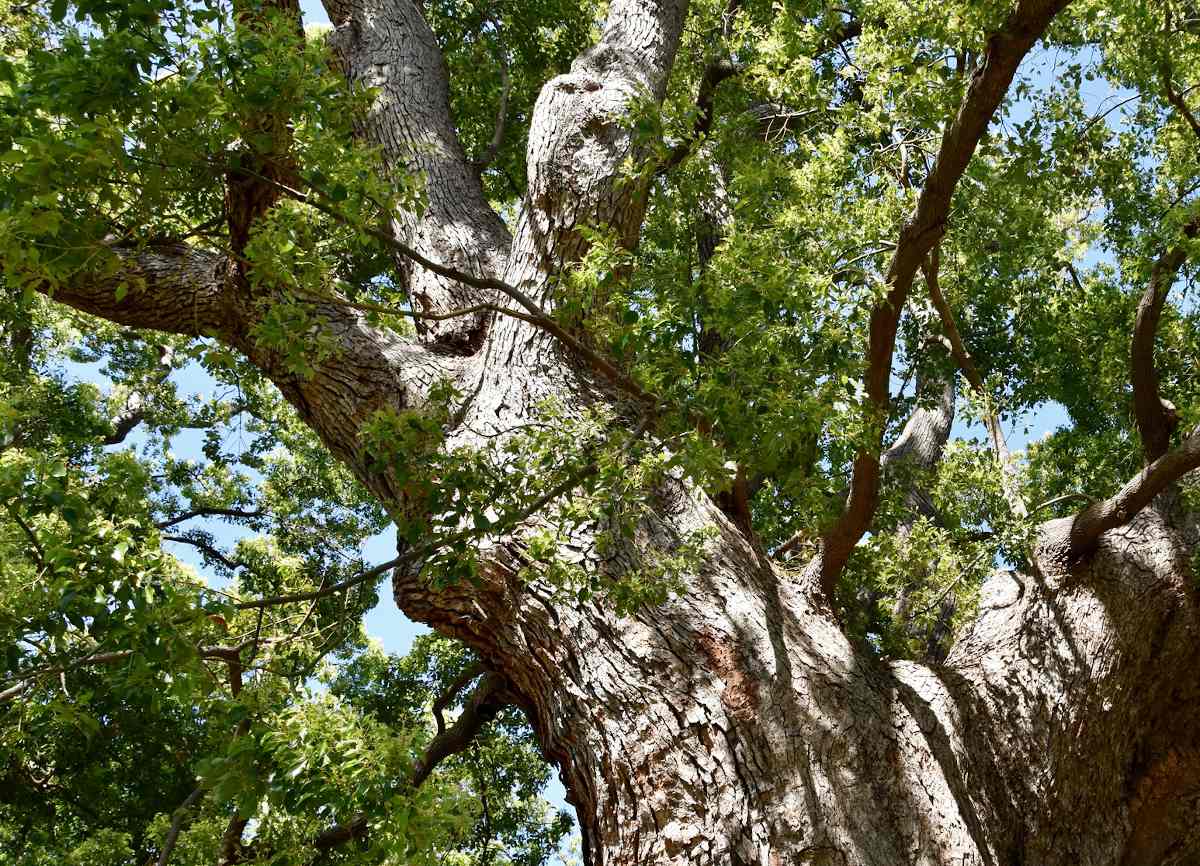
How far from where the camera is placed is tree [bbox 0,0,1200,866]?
11.0 feet

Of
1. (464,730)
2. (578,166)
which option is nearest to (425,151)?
(578,166)

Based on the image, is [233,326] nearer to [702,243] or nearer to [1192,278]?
[702,243]

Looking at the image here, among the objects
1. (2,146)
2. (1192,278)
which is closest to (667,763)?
(2,146)

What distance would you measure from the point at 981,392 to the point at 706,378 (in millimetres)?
3629

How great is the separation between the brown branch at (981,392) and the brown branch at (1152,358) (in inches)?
31.8

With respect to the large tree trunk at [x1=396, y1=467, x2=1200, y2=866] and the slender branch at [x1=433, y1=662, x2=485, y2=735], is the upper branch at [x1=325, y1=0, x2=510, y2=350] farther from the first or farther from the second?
the slender branch at [x1=433, y1=662, x2=485, y2=735]

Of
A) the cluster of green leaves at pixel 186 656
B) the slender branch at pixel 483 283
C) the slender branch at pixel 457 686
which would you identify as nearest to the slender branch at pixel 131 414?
the cluster of green leaves at pixel 186 656

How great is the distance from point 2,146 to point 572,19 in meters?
6.92

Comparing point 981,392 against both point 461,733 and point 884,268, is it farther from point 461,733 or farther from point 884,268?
point 461,733

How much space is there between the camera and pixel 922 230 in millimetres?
4246

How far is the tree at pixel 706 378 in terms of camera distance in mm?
3348

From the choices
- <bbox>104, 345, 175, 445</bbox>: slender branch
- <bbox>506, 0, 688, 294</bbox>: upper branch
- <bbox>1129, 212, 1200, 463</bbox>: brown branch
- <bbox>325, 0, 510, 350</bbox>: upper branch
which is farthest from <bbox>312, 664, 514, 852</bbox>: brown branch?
<bbox>104, 345, 175, 445</bbox>: slender branch

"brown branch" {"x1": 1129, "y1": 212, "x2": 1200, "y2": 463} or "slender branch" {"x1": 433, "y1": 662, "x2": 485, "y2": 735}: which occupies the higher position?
"slender branch" {"x1": 433, "y1": 662, "x2": 485, "y2": 735}

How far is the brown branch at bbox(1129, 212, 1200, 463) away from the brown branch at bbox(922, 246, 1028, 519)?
31.8 inches
